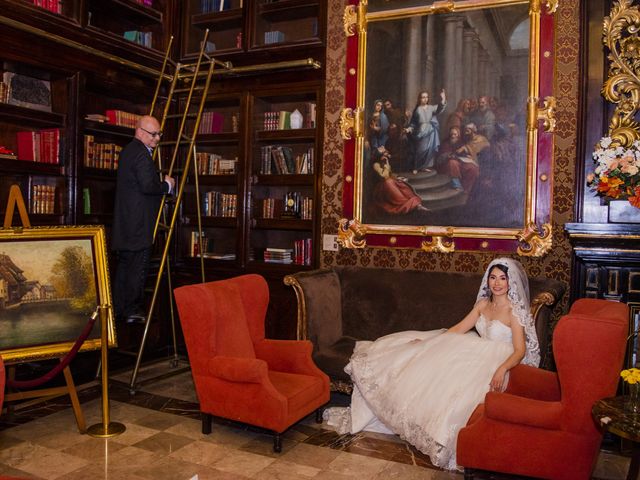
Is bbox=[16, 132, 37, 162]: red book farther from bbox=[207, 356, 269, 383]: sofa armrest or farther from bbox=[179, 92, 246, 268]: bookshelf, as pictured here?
bbox=[207, 356, 269, 383]: sofa armrest

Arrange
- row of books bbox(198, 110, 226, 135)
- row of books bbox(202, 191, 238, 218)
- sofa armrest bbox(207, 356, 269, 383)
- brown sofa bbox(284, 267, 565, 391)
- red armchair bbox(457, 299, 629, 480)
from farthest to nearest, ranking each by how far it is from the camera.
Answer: row of books bbox(198, 110, 226, 135)
row of books bbox(202, 191, 238, 218)
brown sofa bbox(284, 267, 565, 391)
sofa armrest bbox(207, 356, 269, 383)
red armchair bbox(457, 299, 629, 480)

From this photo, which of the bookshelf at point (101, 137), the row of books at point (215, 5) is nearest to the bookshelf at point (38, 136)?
the bookshelf at point (101, 137)

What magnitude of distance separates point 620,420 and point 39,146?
4.70 metres

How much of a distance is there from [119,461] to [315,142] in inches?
129

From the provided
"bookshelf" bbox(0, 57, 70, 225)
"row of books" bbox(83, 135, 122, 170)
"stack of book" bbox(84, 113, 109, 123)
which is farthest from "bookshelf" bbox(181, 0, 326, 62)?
"bookshelf" bbox(0, 57, 70, 225)

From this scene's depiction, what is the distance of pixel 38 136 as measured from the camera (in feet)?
16.1

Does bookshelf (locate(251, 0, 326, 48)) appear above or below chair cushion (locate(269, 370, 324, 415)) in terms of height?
above

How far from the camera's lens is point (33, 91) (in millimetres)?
4957

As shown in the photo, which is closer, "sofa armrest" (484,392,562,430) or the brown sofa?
"sofa armrest" (484,392,562,430)

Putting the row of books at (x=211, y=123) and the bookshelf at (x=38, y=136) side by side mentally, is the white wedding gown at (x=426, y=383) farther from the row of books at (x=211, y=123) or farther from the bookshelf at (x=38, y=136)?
the row of books at (x=211, y=123)

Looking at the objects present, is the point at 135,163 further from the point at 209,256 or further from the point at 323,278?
the point at 323,278

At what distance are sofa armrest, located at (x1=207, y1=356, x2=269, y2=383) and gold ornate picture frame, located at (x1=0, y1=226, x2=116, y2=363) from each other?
2.90 ft

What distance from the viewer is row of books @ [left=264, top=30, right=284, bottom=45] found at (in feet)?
18.8

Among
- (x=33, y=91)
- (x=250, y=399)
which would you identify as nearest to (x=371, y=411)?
(x=250, y=399)
